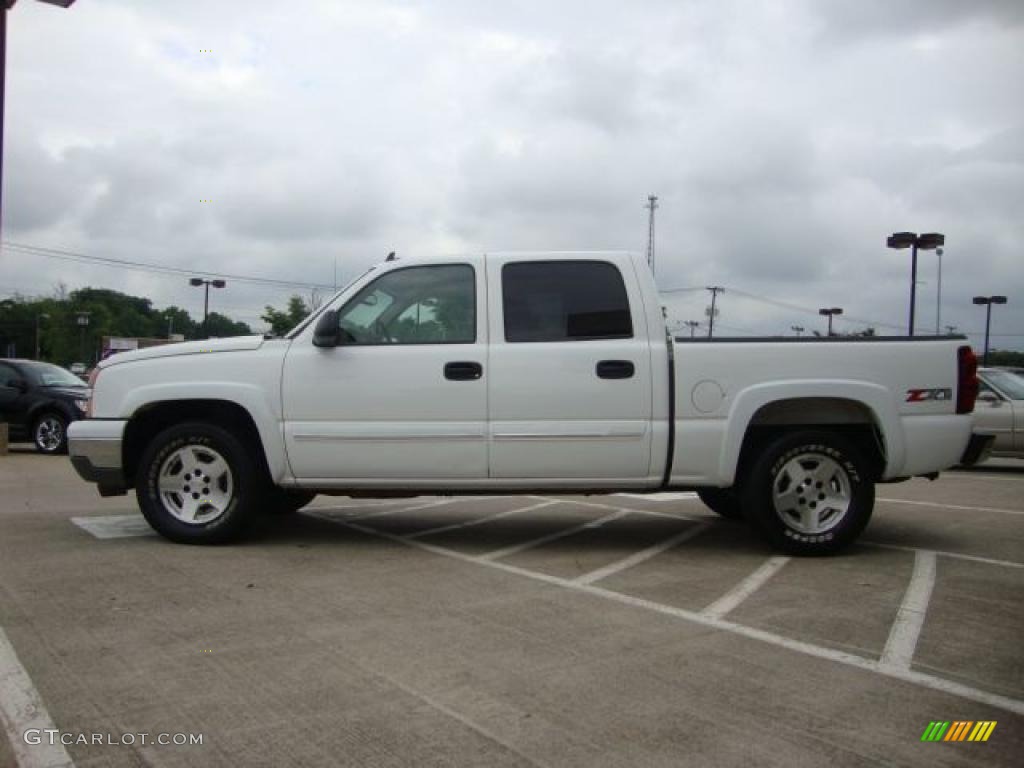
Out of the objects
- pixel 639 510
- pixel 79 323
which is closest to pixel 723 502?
pixel 639 510

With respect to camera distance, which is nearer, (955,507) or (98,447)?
(98,447)

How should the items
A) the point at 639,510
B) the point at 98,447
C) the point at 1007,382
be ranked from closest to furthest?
1. the point at 98,447
2. the point at 639,510
3. the point at 1007,382

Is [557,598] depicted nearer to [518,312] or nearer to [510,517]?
[518,312]

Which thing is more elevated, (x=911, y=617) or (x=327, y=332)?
(x=327, y=332)

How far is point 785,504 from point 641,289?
174 centimetres

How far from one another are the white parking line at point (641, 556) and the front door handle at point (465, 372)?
1452mm

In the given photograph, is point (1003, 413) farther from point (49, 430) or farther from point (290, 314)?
point (290, 314)

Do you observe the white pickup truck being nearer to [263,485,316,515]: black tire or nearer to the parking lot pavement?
the parking lot pavement

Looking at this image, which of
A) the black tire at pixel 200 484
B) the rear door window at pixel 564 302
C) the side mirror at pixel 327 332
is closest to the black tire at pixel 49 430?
the black tire at pixel 200 484

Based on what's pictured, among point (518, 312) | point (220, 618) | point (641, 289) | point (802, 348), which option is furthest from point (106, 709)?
point (802, 348)

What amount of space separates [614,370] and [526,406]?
2.03ft

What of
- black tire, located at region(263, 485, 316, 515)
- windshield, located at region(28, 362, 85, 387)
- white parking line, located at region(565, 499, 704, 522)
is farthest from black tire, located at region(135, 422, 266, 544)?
windshield, located at region(28, 362, 85, 387)

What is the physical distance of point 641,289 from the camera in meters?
5.82

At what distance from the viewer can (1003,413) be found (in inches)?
473
